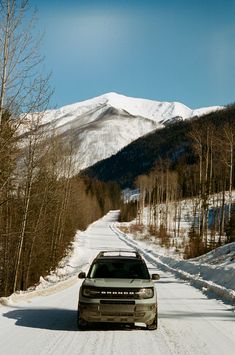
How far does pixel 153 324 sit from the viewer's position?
9.87 meters

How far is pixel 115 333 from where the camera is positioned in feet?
31.1

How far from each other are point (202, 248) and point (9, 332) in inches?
1063

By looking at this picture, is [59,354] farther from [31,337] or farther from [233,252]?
[233,252]

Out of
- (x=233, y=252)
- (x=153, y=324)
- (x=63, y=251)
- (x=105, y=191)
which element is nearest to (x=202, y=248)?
(x=233, y=252)

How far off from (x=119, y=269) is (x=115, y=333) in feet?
6.20

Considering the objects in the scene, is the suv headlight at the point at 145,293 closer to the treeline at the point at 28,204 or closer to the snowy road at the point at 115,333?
the snowy road at the point at 115,333

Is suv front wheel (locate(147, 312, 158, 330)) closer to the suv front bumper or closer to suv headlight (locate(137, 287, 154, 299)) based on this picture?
the suv front bumper

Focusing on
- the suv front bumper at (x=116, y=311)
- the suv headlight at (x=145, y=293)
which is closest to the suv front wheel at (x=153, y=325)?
the suv front bumper at (x=116, y=311)

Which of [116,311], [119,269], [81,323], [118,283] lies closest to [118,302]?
[116,311]

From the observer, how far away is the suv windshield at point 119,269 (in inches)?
428

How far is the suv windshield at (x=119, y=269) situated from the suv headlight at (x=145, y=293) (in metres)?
0.88

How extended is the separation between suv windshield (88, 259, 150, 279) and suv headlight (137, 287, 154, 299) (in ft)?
2.89

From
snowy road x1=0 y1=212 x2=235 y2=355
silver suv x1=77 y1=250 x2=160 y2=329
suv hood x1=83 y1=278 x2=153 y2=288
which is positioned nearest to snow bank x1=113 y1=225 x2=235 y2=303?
snowy road x1=0 y1=212 x2=235 y2=355

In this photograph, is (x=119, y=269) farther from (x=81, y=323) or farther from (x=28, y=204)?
(x=28, y=204)
